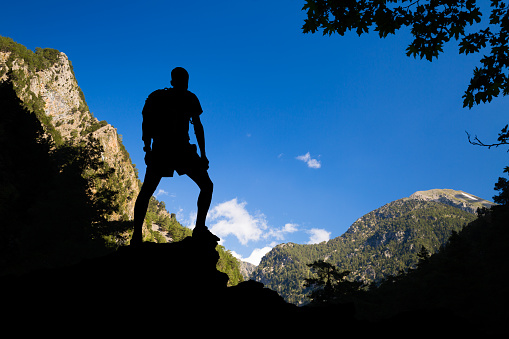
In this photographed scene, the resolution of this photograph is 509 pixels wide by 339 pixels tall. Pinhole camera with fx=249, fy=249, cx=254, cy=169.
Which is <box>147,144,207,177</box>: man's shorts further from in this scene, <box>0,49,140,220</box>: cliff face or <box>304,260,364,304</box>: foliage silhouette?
<box>0,49,140,220</box>: cliff face

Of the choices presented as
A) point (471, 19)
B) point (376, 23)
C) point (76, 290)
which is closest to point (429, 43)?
point (471, 19)

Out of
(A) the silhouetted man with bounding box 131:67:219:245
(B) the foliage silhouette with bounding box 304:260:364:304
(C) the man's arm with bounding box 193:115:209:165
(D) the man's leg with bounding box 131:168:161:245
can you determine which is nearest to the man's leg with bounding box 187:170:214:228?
(A) the silhouetted man with bounding box 131:67:219:245

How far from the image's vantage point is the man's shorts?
4.80 m

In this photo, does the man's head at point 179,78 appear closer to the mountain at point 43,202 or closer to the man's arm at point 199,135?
the man's arm at point 199,135

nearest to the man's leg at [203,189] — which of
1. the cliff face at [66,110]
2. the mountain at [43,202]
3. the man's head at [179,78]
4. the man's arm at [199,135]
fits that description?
the man's arm at [199,135]

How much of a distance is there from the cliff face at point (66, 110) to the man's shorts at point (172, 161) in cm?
8609

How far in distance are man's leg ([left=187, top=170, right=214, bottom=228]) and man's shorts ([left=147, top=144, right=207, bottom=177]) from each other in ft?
0.47

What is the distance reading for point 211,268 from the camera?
5211 mm

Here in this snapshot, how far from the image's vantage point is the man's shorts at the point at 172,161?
480 centimetres

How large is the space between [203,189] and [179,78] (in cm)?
236

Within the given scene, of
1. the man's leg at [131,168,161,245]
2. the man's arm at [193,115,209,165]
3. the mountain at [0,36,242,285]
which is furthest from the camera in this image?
the mountain at [0,36,242,285]

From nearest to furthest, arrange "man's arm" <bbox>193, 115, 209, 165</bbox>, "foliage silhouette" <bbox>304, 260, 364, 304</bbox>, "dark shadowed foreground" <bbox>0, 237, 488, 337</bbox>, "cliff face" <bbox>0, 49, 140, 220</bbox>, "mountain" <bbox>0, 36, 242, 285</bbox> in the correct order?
1. "dark shadowed foreground" <bbox>0, 237, 488, 337</bbox>
2. "man's arm" <bbox>193, 115, 209, 165</bbox>
3. "mountain" <bbox>0, 36, 242, 285</bbox>
4. "foliage silhouette" <bbox>304, 260, 364, 304</bbox>
5. "cliff face" <bbox>0, 49, 140, 220</bbox>

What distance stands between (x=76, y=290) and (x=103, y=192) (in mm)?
27475

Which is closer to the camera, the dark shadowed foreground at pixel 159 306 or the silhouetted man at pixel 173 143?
the dark shadowed foreground at pixel 159 306
